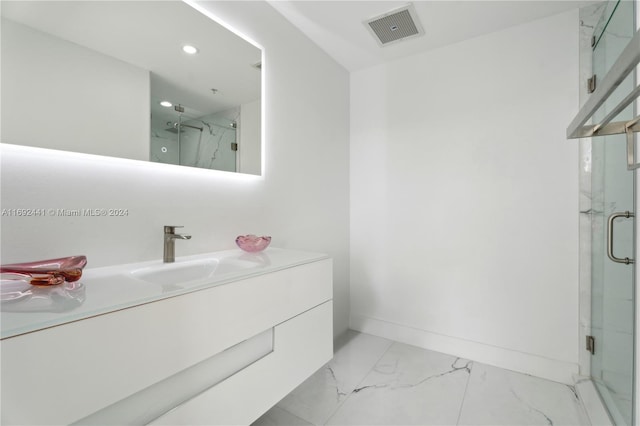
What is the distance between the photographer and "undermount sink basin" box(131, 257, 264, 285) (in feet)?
3.63

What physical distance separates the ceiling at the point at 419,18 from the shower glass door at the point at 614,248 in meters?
Result: 0.46

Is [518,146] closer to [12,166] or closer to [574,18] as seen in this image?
[574,18]

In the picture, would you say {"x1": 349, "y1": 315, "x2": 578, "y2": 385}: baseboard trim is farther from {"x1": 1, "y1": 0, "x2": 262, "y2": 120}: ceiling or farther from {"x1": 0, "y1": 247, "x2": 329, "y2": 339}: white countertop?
{"x1": 1, "y1": 0, "x2": 262, "y2": 120}: ceiling

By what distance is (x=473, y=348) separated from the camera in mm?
2055

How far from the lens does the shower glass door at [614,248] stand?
1.20m

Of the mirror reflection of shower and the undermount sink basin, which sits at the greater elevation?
the mirror reflection of shower

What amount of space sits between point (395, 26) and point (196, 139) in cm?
157

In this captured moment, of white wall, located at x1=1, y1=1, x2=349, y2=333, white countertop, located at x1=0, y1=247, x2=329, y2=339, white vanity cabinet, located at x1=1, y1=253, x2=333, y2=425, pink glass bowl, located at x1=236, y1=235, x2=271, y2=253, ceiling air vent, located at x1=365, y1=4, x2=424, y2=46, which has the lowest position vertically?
white vanity cabinet, located at x1=1, y1=253, x2=333, y2=425

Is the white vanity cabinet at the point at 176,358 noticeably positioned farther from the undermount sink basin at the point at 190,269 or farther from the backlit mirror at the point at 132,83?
the backlit mirror at the point at 132,83

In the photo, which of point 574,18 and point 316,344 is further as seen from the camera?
point 574,18

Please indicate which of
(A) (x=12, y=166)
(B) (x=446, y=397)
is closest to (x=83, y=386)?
(A) (x=12, y=166)

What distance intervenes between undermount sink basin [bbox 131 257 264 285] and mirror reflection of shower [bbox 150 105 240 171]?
47 centimetres

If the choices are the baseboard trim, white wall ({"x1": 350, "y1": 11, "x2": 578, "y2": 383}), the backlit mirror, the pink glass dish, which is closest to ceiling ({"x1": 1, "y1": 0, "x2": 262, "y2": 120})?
the backlit mirror

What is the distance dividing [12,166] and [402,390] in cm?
206
